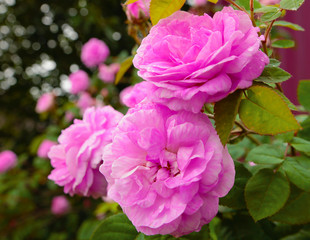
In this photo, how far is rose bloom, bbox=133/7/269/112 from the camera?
0.28 metres

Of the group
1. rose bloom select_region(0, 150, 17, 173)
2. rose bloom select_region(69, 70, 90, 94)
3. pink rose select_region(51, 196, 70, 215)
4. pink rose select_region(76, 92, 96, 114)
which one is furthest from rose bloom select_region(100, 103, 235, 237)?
rose bloom select_region(0, 150, 17, 173)

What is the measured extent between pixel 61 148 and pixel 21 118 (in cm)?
222

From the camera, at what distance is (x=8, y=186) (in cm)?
166

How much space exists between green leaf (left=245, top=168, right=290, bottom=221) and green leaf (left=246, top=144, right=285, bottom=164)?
15mm

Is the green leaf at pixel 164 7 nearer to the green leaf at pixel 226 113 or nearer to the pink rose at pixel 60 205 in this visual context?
the green leaf at pixel 226 113

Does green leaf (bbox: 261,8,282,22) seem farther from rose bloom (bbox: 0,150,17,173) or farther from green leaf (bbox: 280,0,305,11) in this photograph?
rose bloom (bbox: 0,150,17,173)

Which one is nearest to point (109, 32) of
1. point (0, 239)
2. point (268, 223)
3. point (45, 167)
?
point (45, 167)

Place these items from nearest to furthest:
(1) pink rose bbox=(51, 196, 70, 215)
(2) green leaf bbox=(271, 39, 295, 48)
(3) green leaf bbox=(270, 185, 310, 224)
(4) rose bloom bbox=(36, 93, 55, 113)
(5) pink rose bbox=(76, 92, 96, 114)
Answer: (3) green leaf bbox=(270, 185, 310, 224), (2) green leaf bbox=(271, 39, 295, 48), (5) pink rose bbox=(76, 92, 96, 114), (4) rose bloom bbox=(36, 93, 55, 113), (1) pink rose bbox=(51, 196, 70, 215)

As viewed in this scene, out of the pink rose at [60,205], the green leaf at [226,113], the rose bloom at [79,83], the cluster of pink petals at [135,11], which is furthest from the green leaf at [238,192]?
the pink rose at [60,205]

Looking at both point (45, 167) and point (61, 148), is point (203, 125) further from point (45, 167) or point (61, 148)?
point (45, 167)

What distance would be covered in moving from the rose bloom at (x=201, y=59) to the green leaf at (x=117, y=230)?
0.69 feet

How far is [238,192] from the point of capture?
40cm

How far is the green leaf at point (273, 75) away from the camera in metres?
0.32

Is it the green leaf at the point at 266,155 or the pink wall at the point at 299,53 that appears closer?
the green leaf at the point at 266,155
